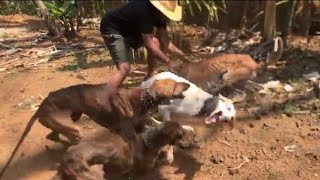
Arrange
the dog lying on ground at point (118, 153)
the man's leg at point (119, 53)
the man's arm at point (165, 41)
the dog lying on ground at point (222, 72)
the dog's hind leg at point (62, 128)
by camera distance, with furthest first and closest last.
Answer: the dog lying on ground at point (222, 72), the man's arm at point (165, 41), the man's leg at point (119, 53), the dog's hind leg at point (62, 128), the dog lying on ground at point (118, 153)

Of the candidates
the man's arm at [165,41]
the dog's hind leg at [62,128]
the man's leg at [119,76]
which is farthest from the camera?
the man's arm at [165,41]

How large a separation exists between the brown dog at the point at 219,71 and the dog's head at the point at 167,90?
1315mm

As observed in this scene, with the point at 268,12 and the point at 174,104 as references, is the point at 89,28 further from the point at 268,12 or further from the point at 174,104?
the point at 174,104

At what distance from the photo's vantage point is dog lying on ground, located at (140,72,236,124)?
214 inches

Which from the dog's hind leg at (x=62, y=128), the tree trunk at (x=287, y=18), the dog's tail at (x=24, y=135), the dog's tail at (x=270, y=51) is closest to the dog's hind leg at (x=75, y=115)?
the dog's hind leg at (x=62, y=128)

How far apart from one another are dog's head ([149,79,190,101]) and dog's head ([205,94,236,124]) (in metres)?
0.53

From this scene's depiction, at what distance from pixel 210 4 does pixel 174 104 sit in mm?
2538

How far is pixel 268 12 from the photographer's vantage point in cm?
727

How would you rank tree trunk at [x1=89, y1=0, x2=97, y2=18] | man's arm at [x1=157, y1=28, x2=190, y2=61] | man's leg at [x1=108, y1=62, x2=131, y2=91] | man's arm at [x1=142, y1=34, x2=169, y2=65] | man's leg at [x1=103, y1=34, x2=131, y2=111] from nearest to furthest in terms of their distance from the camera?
man's leg at [x1=108, y1=62, x2=131, y2=91]
man's arm at [x1=142, y1=34, x2=169, y2=65]
man's leg at [x1=103, y1=34, x2=131, y2=111]
man's arm at [x1=157, y1=28, x2=190, y2=61]
tree trunk at [x1=89, y1=0, x2=97, y2=18]

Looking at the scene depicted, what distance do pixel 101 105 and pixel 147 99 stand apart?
505 mm

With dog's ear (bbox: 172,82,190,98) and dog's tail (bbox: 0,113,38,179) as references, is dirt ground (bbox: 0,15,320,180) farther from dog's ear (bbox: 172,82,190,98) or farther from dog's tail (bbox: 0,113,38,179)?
dog's ear (bbox: 172,82,190,98)

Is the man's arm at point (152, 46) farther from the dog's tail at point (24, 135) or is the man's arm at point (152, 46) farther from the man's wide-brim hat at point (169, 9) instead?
the dog's tail at point (24, 135)

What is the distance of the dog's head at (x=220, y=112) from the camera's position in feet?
17.7

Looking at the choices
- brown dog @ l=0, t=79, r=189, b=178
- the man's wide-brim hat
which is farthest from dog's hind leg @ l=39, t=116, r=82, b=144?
the man's wide-brim hat
